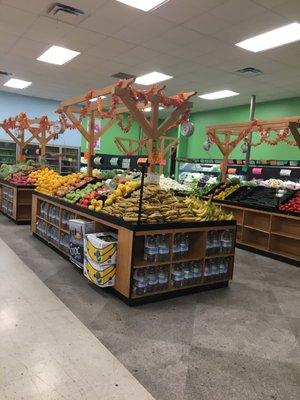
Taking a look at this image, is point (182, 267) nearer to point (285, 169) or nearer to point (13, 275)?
point (13, 275)

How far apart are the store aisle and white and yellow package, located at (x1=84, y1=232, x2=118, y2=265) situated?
2.11 ft

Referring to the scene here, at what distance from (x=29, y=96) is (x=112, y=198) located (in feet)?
35.7

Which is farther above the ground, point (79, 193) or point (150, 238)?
point (79, 193)

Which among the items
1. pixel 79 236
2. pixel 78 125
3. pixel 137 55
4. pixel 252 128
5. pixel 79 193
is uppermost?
pixel 137 55

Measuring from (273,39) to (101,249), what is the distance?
5318 millimetres

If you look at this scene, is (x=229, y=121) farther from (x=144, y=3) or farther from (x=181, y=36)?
(x=144, y=3)

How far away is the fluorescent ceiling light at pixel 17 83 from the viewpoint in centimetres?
1161

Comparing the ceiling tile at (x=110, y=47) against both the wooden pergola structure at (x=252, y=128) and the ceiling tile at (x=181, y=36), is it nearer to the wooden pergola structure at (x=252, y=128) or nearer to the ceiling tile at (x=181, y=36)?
the ceiling tile at (x=181, y=36)

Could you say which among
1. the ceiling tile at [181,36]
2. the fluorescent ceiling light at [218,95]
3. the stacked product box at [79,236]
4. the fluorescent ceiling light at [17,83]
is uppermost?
the ceiling tile at [181,36]

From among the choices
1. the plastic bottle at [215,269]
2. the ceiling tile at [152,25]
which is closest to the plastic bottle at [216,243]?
the plastic bottle at [215,269]

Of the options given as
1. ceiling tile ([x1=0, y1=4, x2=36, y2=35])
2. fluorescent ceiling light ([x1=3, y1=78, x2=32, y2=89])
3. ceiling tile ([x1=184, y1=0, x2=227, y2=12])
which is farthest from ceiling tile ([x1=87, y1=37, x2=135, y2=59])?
fluorescent ceiling light ([x1=3, y1=78, x2=32, y2=89])

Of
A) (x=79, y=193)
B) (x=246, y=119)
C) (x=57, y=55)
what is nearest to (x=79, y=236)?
(x=79, y=193)

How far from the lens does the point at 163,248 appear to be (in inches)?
168

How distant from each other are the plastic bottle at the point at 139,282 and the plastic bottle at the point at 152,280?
60 mm
